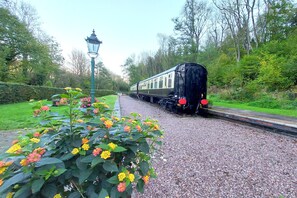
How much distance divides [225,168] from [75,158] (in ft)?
8.00

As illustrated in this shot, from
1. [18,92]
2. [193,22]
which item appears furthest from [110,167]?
[193,22]

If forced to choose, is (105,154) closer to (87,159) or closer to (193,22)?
(87,159)

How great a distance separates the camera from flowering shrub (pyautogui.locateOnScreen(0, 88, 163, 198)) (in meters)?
0.77

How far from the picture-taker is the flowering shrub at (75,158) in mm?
774

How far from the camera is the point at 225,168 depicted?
2.56m

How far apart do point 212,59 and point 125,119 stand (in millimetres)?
23242

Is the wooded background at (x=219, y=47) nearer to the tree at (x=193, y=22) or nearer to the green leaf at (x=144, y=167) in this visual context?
the tree at (x=193, y=22)

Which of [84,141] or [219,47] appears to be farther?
[219,47]

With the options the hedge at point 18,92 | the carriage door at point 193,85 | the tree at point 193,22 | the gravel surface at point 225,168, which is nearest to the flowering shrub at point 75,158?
the gravel surface at point 225,168

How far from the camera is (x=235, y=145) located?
3.69m

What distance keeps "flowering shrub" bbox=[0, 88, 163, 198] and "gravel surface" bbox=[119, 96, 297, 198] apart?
1.08 m

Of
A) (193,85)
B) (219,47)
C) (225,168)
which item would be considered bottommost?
(225,168)

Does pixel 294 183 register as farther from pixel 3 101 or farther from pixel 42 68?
pixel 42 68

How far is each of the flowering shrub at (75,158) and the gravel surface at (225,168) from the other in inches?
42.4
